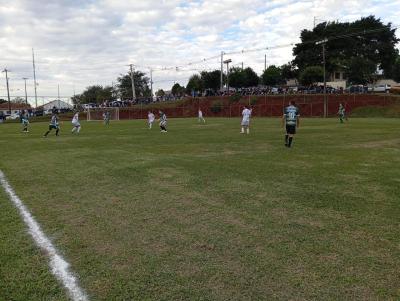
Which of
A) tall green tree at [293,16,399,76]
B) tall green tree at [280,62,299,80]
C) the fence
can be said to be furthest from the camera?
tall green tree at [280,62,299,80]

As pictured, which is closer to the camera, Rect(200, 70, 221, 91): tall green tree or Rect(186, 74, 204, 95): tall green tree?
Rect(200, 70, 221, 91): tall green tree

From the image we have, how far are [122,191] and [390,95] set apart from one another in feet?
193

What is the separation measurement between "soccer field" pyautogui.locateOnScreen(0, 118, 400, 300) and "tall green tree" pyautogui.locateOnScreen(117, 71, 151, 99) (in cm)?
12272

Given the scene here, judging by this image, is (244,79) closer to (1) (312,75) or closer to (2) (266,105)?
(1) (312,75)

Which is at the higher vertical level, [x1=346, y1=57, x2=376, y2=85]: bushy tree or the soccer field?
[x1=346, y1=57, x2=376, y2=85]: bushy tree

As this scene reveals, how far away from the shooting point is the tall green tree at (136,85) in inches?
5212

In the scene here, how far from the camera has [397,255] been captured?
497cm

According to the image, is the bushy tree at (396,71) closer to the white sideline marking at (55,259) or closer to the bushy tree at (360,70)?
the bushy tree at (360,70)

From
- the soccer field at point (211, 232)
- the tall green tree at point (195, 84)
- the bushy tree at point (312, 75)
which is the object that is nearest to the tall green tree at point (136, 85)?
the tall green tree at point (195, 84)

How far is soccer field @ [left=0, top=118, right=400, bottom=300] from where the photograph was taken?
14.0ft

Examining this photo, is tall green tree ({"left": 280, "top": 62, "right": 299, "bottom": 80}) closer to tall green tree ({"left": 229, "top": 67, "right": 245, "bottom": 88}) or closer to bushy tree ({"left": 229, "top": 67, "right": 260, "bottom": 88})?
bushy tree ({"left": 229, "top": 67, "right": 260, "bottom": 88})

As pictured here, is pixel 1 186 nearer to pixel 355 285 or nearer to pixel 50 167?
pixel 50 167

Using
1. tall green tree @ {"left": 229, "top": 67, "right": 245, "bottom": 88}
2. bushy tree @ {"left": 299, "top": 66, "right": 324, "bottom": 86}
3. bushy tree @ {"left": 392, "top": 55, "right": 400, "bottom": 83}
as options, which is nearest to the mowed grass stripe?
bushy tree @ {"left": 299, "top": 66, "right": 324, "bottom": 86}

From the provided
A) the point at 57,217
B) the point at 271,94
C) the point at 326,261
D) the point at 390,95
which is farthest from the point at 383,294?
the point at 271,94
